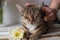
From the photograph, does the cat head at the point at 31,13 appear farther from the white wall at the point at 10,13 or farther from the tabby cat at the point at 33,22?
the white wall at the point at 10,13

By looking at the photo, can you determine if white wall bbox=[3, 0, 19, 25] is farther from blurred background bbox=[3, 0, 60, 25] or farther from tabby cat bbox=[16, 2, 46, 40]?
tabby cat bbox=[16, 2, 46, 40]

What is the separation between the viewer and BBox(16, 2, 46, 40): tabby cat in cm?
114

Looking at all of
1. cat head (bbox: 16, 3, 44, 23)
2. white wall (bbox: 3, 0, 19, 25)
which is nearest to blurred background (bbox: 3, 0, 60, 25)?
white wall (bbox: 3, 0, 19, 25)

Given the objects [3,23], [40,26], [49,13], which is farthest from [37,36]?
[3,23]

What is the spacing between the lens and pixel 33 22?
44.6 inches

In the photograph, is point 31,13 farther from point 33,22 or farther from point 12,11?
point 12,11

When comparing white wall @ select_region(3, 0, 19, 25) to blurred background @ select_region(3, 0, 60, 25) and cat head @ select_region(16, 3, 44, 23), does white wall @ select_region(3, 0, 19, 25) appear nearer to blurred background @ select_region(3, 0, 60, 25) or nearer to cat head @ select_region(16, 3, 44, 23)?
blurred background @ select_region(3, 0, 60, 25)

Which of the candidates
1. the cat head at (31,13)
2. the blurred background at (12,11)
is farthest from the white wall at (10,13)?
the cat head at (31,13)

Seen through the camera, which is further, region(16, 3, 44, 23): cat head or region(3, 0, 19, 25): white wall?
region(3, 0, 19, 25): white wall

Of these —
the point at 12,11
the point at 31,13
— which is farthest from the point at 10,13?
the point at 31,13

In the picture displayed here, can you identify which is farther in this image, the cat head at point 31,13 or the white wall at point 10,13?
the white wall at point 10,13

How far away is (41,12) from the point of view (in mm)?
1186

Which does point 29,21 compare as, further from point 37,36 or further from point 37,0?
point 37,0

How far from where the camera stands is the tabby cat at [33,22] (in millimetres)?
1137
